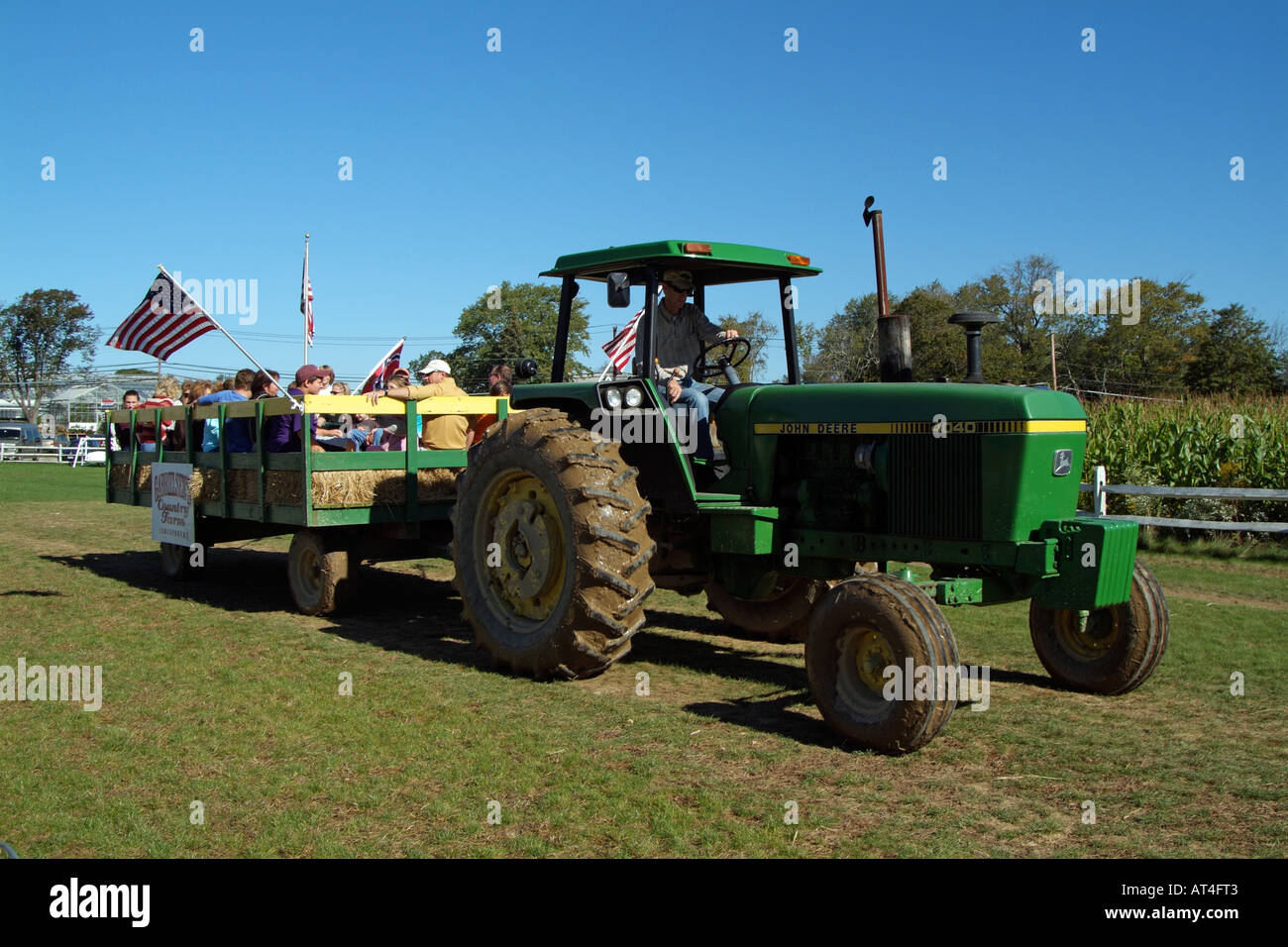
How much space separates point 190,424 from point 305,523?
2.75 m

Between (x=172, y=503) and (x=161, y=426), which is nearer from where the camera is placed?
(x=172, y=503)

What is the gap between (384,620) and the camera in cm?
930

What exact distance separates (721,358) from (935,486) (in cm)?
200

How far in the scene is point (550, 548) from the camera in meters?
7.22

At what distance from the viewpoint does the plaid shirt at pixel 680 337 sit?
7.27 meters

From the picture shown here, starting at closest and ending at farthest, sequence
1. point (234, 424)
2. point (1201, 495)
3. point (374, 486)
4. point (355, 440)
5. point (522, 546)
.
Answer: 1. point (522, 546)
2. point (374, 486)
3. point (355, 440)
4. point (234, 424)
5. point (1201, 495)

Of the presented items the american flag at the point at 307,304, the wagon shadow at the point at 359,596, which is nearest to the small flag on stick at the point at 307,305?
the american flag at the point at 307,304

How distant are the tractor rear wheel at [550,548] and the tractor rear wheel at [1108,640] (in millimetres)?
2580

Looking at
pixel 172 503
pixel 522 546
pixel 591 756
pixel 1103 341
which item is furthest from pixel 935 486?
pixel 1103 341

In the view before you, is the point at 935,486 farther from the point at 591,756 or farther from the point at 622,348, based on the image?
the point at 622,348

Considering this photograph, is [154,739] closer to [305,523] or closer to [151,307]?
[305,523]

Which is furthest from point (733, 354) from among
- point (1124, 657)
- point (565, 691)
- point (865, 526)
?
point (1124, 657)

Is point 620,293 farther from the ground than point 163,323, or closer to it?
closer to it
